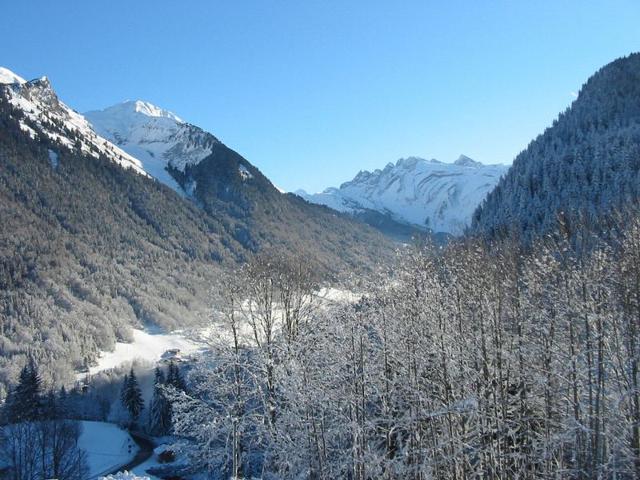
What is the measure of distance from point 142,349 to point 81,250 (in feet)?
144

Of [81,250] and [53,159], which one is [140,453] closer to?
[81,250]

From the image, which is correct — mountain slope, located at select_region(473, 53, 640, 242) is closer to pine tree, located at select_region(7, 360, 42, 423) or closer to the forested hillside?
the forested hillside

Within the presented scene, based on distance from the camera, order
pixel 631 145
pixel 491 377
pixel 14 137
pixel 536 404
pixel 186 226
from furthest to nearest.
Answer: pixel 186 226
pixel 14 137
pixel 631 145
pixel 536 404
pixel 491 377

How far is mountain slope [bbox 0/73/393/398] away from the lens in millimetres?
110250

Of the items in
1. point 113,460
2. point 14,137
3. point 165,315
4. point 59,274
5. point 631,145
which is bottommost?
point 113,460

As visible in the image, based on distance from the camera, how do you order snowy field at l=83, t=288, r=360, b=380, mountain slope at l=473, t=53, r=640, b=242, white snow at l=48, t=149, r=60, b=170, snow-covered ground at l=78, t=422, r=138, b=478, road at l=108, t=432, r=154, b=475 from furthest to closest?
white snow at l=48, t=149, r=60, b=170, snowy field at l=83, t=288, r=360, b=380, mountain slope at l=473, t=53, r=640, b=242, snow-covered ground at l=78, t=422, r=138, b=478, road at l=108, t=432, r=154, b=475

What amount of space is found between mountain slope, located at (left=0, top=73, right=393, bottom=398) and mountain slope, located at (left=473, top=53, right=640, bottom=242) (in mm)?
30107

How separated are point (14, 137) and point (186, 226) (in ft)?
207

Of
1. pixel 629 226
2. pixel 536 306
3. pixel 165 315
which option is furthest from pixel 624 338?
pixel 165 315

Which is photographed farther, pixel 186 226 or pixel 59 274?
pixel 186 226

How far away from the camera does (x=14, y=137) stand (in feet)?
552

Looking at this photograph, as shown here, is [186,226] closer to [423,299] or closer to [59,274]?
[59,274]

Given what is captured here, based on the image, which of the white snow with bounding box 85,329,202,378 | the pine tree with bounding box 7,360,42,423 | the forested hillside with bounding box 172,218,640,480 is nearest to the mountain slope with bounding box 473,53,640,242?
the forested hillside with bounding box 172,218,640,480

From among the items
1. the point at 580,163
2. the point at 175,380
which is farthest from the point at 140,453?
the point at 580,163
